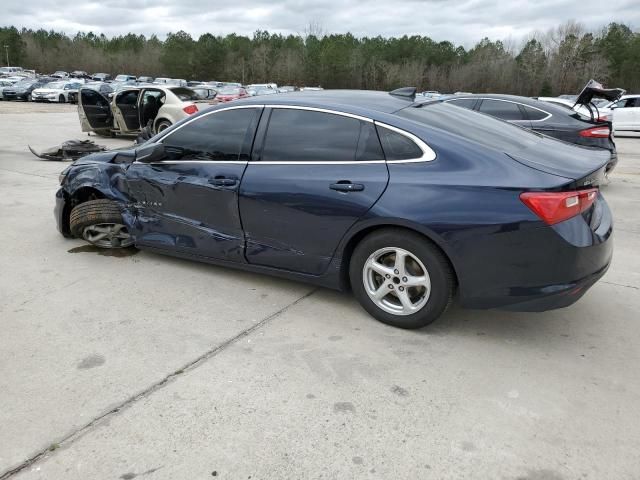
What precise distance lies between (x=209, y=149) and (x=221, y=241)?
29.2 inches

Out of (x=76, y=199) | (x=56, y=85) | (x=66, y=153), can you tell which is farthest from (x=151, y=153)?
(x=56, y=85)

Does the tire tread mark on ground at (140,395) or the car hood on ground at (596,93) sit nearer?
the tire tread mark on ground at (140,395)

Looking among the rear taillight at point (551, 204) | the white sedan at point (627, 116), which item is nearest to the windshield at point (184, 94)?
the rear taillight at point (551, 204)

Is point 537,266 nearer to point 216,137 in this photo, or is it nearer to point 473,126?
point 473,126

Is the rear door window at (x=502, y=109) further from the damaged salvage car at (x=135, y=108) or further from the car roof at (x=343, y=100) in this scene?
the damaged salvage car at (x=135, y=108)

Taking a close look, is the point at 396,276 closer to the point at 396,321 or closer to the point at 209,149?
the point at 396,321

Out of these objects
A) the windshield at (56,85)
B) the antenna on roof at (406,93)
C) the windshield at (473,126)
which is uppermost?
the windshield at (56,85)

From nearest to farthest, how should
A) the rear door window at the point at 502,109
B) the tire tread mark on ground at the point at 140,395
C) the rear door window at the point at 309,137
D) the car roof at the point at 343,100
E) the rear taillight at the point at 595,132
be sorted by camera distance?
the tire tread mark on ground at the point at 140,395 < the rear door window at the point at 309,137 < the car roof at the point at 343,100 < the rear taillight at the point at 595,132 < the rear door window at the point at 502,109

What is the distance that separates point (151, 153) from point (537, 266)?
10.2ft

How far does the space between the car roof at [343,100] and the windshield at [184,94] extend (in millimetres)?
10234

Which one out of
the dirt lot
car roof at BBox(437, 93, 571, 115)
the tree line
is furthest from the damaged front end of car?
the tree line

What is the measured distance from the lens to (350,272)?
3670 mm

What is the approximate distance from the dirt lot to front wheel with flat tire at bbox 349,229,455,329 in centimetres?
15

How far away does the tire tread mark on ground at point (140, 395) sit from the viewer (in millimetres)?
2373
